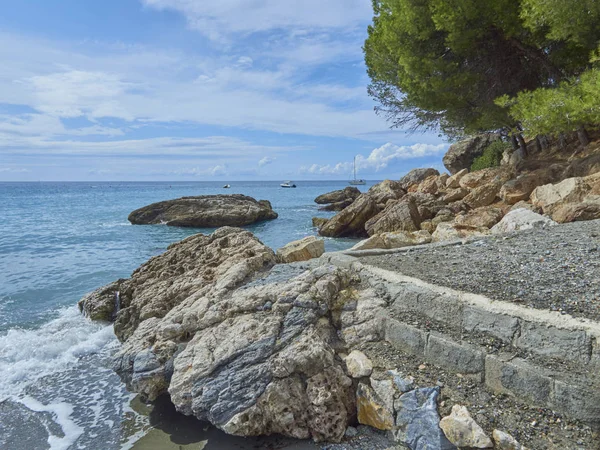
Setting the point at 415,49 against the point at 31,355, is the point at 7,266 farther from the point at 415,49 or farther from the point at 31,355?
the point at 415,49

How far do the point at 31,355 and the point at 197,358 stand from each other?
4.74m

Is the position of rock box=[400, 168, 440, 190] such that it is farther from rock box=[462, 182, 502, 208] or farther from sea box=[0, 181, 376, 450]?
sea box=[0, 181, 376, 450]

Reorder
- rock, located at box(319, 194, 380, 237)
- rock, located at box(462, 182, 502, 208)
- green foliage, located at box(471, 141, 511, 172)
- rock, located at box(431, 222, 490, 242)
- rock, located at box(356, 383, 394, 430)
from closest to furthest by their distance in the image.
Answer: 1. rock, located at box(356, 383, 394, 430)
2. rock, located at box(431, 222, 490, 242)
3. rock, located at box(462, 182, 502, 208)
4. rock, located at box(319, 194, 380, 237)
5. green foliage, located at box(471, 141, 511, 172)

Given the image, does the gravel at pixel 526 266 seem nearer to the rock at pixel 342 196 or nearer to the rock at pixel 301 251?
the rock at pixel 301 251

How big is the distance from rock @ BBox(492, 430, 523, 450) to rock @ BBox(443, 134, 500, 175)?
24.8 meters

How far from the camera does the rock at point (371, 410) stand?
4.11 m

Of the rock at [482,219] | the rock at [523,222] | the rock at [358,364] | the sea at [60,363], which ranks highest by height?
the rock at [523,222]

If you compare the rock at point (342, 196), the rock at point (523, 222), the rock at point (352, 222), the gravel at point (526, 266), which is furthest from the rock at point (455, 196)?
the rock at point (342, 196)

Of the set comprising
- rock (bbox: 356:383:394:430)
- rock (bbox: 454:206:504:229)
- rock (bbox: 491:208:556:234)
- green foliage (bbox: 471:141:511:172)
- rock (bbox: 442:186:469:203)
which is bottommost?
rock (bbox: 356:383:394:430)

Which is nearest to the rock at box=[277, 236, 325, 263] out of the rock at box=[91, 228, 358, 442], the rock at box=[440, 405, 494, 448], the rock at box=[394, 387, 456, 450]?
the rock at box=[91, 228, 358, 442]

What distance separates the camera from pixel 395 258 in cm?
623

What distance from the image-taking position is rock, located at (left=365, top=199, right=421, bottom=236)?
608 inches

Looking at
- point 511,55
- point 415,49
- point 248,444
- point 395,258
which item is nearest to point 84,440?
point 248,444

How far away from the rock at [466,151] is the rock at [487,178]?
9.20m
